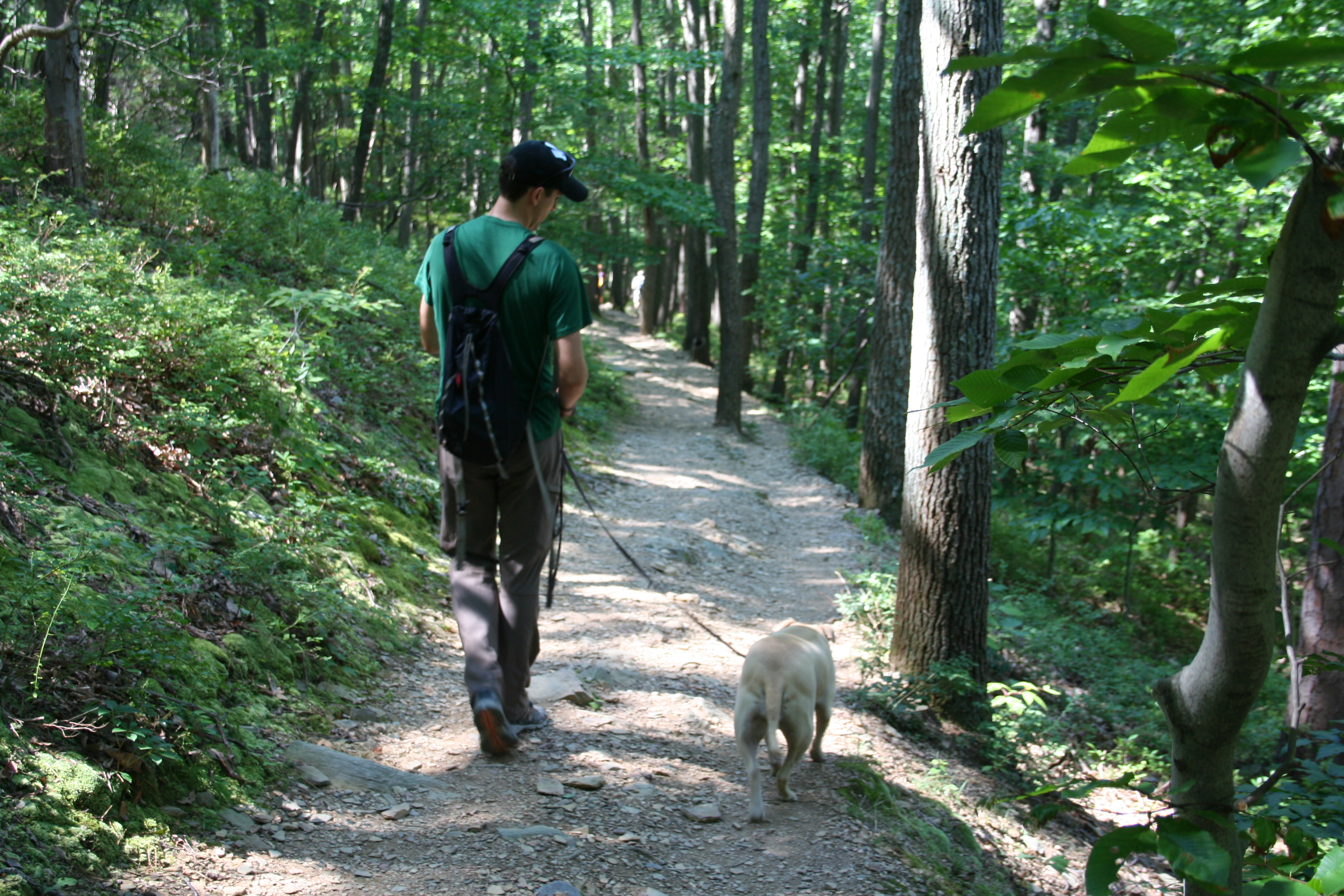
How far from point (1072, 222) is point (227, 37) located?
53.9 feet

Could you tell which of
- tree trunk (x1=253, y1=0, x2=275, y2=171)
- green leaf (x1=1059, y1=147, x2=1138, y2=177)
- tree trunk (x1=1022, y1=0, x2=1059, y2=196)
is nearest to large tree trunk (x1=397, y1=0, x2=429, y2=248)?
tree trunk (x1=253, y1=0, x2=275, y2=171)

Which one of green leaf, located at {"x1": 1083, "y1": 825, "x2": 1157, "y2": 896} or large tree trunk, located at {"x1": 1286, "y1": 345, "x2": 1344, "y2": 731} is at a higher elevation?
green leaf, located at {"x1": 1083, "y1": 825, "x2": 1157, "y2": 896}

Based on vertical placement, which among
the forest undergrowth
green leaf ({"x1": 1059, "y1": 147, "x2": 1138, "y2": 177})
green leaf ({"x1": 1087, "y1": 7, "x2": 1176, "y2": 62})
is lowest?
the forest undergrowth

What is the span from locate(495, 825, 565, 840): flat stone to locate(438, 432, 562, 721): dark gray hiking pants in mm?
620

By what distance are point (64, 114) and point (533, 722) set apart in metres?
7.85

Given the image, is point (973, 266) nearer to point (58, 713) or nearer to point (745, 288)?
point (58, 713)

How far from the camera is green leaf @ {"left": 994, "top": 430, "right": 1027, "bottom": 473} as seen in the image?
4.64 ft

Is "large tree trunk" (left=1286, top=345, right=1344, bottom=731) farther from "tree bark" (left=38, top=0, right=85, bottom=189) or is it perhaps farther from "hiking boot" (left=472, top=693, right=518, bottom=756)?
"tree bark" (left=38, top=0, right=85, bottom=189)

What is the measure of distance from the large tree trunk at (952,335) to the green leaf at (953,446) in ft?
12.7

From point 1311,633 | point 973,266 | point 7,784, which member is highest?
point 973,266

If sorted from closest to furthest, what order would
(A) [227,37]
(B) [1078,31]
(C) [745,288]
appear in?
1. (B) [1078,31]
2. (A) [227,37]
3. (C) [745,288]

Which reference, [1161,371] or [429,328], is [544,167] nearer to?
[429,328]

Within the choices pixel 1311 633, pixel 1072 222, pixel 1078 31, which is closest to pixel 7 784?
pixel 1311 633

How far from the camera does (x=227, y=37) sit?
17.1m
